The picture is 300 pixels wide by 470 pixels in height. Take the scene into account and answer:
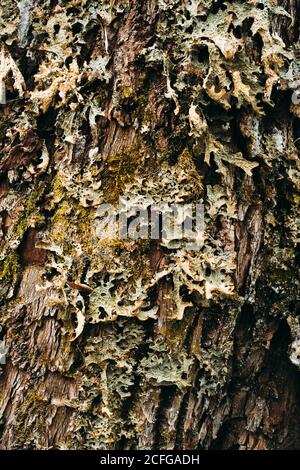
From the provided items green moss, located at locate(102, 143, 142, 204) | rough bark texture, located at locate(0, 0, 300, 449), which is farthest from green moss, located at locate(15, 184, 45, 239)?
green moss, located at locate(102, 143, 142, 204)

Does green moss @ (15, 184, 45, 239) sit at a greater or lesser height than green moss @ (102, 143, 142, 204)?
lesser

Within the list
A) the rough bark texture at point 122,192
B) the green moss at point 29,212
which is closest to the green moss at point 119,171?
the rough bark texture at point 122,192

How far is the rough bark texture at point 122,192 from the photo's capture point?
197 centimetres

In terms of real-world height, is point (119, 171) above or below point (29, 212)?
above

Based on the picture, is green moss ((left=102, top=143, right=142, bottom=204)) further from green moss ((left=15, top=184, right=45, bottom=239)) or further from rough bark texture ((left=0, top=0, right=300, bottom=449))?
green moss ((left=15, top=184, right=45, bottom=239))

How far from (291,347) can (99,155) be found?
99 centimetres

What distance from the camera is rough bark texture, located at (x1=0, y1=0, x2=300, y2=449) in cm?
197

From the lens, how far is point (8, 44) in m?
2.07

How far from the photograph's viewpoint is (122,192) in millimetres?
1986

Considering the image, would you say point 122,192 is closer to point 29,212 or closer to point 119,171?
point 119,171

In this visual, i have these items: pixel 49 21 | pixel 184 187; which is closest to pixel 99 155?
pixel 184 187

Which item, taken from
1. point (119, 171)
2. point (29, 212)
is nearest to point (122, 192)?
point (119, 171)

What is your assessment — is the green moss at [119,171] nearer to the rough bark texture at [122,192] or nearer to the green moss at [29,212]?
the rough bark texture at [122,192]
